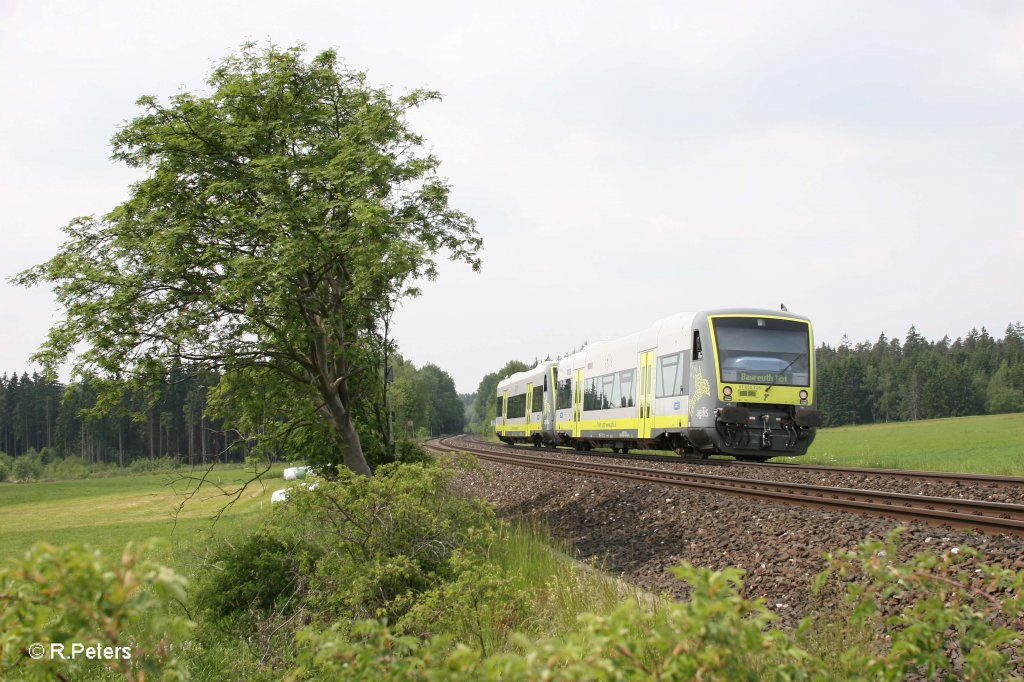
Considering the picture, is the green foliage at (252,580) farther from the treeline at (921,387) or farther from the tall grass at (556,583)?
the treeline at (921,387)

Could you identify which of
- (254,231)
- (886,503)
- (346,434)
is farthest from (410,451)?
(886,503)

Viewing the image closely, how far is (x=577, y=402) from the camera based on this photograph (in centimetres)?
3000

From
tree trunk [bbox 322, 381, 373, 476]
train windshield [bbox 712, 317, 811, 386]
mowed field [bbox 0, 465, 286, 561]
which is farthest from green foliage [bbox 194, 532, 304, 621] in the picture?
train windshield [bbox 712, 317, 811, 386]

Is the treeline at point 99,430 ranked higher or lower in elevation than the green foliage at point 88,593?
lower

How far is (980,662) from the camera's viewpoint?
116 inches

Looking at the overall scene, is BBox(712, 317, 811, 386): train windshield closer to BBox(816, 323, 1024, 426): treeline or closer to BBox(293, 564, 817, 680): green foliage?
BBox(293, 564, 817, 680): green foliage

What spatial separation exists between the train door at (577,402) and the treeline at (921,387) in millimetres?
87868

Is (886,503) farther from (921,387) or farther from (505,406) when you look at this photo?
(921,387)

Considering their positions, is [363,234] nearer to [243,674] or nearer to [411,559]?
[411,559]

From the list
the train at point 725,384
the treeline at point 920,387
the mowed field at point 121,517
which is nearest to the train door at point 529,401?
the mowed field at point 121,517

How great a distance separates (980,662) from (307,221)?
1059cm

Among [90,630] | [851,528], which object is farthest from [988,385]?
[90,630]

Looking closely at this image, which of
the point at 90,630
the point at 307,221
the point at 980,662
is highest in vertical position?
the point at 307,221

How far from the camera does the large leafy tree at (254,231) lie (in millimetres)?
11312
